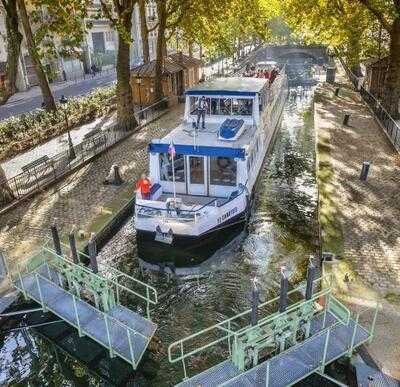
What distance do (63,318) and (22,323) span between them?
5.47ft

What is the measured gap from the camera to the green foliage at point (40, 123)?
24062 mm

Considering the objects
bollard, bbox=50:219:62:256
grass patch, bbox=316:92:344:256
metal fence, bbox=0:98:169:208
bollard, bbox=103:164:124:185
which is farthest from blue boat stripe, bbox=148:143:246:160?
metal fence, bbox=0:98:169:208

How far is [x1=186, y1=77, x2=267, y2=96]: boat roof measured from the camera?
61.4 ft

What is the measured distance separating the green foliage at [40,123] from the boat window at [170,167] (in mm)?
9620

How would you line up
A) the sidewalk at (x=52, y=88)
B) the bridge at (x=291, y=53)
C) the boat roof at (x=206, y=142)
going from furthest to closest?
the bridge at (x=291, y=53) < the sidewalk at (x=52, y=88) < the boat roof at (x=206, y=142)

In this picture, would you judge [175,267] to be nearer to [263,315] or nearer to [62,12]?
[263,315]

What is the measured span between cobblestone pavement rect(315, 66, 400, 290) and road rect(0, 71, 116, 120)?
79.7 feet

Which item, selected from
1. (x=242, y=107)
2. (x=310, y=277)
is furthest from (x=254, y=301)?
(x=242, y=107)

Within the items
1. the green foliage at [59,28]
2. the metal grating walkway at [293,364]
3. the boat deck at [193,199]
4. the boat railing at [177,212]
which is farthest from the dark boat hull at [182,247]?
the green foliage at [59,28]

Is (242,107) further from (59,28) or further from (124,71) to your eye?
(124,71)

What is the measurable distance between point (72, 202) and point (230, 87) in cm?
876

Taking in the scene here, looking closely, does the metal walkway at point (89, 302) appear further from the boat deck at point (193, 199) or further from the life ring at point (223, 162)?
the life ring at point (223, 162)

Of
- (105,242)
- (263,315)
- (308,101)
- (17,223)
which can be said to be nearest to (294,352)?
(263,315)

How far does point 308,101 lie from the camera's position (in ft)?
124
